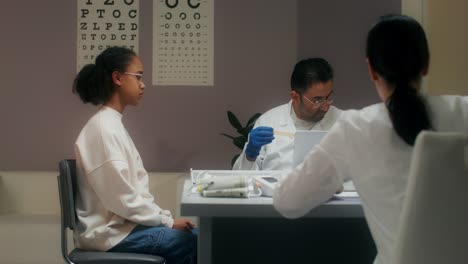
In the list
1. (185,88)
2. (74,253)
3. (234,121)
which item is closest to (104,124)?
(74,253)

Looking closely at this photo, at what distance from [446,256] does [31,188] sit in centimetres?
276

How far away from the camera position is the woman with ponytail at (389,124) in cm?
100

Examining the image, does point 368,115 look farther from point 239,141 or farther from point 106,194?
point 239,141

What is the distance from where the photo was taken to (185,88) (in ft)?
10.4

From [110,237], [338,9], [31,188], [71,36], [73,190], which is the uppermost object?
[338,9]

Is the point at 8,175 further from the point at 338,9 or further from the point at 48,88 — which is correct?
the point at 338,9

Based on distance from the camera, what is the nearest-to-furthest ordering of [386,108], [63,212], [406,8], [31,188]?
[386,108] → [63,212] → [406,8] → [31,188]

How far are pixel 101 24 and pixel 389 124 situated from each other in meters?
2.54

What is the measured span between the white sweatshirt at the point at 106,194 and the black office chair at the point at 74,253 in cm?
5

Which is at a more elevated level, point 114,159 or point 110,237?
point 114,159

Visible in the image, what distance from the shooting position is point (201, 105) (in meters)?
3.17

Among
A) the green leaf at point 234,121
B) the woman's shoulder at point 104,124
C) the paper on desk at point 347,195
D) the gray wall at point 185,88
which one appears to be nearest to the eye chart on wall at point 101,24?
the gray wall at point 185,88

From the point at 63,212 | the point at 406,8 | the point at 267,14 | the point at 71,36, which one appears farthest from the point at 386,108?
the point at 71,36

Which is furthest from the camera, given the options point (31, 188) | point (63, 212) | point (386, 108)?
point (31, 188)
